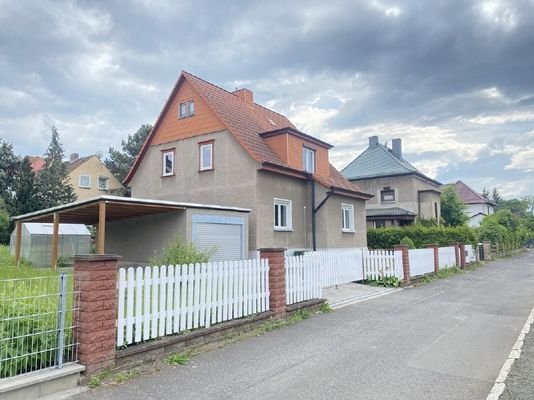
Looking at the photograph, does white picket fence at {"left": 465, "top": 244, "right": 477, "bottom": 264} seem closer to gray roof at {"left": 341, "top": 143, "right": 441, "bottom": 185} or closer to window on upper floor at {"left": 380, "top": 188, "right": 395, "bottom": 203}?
window on upper floor at {"left": 380, "top": 188, "right": 395, "bottom": 203}

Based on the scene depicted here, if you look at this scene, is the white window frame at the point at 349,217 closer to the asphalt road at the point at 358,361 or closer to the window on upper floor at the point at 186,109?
the window on upper floor at the point at 186,109

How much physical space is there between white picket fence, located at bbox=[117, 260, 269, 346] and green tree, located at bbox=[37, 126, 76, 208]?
3092 cm

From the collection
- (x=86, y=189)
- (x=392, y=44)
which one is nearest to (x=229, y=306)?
(x=392, y=44)

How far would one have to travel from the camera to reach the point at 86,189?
140 feet

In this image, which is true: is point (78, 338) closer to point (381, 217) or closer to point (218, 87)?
point (218, 87)

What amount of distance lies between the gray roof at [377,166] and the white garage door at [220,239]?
78.1 feet

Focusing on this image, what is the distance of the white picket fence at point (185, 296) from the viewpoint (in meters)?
5.72

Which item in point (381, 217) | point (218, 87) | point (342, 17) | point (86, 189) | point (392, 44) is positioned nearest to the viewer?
point (342, 17)

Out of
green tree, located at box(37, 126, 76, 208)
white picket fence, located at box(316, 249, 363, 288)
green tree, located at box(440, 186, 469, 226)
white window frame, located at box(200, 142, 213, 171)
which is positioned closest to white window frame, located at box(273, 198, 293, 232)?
white window frame, located at box(200, 142, 213, 171)

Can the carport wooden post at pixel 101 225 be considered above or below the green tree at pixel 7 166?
below

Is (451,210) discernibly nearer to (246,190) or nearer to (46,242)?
(246,190)

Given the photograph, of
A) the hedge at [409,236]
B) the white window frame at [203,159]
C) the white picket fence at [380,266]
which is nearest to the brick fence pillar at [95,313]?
the white picket fence at [380,266]

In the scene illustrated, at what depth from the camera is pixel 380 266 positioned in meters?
15.2

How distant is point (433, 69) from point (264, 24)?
7050mm
